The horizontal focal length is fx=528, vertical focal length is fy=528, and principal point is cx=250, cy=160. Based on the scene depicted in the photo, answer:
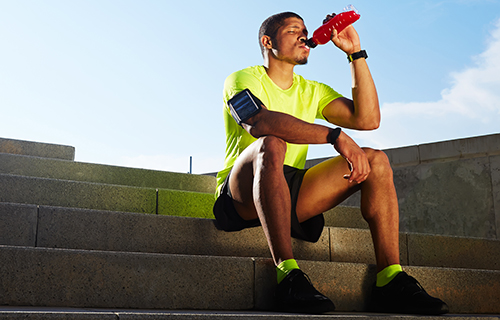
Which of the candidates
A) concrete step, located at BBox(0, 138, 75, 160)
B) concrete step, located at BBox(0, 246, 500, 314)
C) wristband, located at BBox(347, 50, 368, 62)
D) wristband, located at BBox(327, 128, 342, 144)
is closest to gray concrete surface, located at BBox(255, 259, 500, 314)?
concrete step, located at BBox(0, 246, 500, 314)

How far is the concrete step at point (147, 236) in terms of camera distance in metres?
2.09

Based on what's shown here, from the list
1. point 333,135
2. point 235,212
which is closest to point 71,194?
point 235,212

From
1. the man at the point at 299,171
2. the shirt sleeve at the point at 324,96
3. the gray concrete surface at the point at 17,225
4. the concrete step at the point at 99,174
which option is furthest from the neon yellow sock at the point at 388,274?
the concrete step at the point at 99,174

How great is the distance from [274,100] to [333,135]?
454mm

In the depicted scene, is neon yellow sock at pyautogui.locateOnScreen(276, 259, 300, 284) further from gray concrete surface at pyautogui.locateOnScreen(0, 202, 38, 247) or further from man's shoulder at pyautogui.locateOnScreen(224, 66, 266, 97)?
gray concrete surface at pyautogui.locateOnScreen(0, 202, 38, 247)

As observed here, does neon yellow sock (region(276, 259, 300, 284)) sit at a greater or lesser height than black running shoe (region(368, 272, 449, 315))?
greater

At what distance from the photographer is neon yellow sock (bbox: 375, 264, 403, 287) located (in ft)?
6.73

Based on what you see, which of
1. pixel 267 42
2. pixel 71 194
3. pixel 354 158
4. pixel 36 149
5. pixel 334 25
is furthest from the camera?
pixel 36 149

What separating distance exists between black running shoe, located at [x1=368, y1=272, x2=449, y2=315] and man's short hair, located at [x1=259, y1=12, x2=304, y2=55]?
4.10 ft

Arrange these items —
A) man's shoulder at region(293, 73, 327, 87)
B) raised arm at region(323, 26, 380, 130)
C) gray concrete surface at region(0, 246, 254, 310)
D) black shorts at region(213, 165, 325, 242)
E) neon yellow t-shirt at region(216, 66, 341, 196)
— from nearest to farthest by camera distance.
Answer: gray concrete surface at region(0, 246, 254, 310) < black shorts at region(213, 165, 325, 242) < neon yellow t-shirt at region(216, 66, 341, 196) < raised arm at region(323, 26, 380, 130) < man's shoulder at region(293, 73, 327, 87)

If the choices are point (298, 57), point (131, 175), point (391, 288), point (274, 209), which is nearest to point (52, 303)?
point (274, 209)

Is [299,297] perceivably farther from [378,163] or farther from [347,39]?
A: [347,39]

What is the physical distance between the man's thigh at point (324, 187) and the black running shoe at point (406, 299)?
415 millimetres

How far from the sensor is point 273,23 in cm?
255
